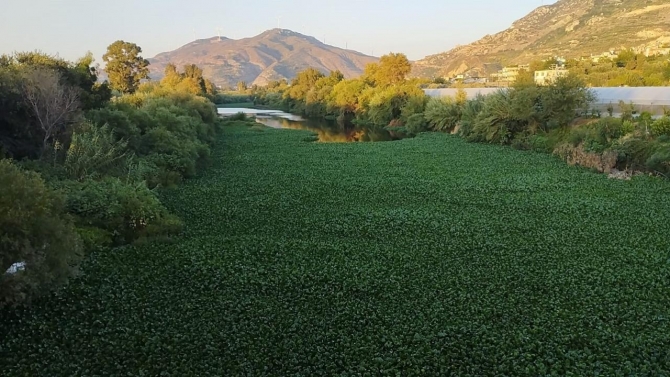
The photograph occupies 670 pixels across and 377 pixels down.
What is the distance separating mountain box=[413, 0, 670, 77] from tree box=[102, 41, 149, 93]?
87.1m

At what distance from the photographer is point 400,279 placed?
1077 cm

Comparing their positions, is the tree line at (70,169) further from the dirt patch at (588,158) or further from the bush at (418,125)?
the bush at (418,125)

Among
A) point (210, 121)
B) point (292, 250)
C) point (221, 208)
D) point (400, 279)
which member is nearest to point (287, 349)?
point (400, 279)

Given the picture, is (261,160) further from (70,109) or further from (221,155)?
(70,109)

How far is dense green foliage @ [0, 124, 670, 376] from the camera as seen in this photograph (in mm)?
→ 7781

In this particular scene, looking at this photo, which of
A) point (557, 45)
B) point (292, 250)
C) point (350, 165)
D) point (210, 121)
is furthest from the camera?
point (557, 45)

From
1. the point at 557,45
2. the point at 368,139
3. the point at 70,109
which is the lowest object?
the point at 368,139

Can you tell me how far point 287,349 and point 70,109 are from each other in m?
16.5

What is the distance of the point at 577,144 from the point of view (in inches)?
1094

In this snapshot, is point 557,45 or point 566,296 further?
point 557,45

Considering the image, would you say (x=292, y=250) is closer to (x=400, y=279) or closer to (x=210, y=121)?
(x=400, y=279)

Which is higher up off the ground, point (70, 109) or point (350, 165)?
point (70, 109)

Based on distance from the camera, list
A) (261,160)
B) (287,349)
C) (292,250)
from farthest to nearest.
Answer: (261,160) < (292,250) < (287,349)

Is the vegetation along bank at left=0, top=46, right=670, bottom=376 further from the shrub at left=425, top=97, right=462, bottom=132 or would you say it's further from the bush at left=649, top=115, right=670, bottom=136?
the shrub at left=425, top=97, right=462, bottom=132
